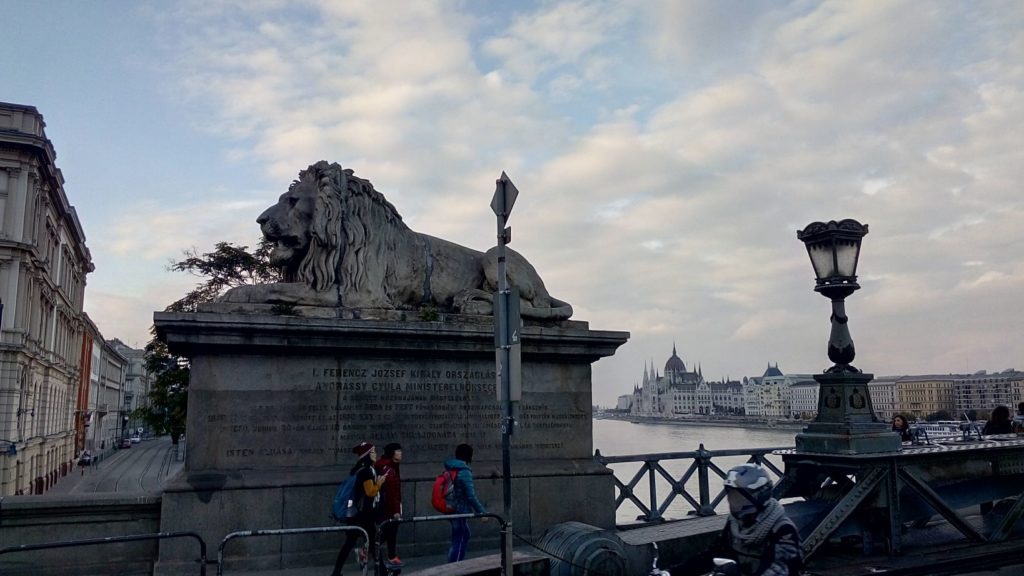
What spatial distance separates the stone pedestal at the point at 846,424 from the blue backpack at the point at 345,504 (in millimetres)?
5842

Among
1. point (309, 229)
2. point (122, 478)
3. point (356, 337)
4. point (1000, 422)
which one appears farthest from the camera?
point (122, 478)

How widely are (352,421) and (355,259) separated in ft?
6.98

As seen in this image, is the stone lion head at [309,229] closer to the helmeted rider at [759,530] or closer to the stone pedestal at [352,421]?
the stone pedestal at [352,421]

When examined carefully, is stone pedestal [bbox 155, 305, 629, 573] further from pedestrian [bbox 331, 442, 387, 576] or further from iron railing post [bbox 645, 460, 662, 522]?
iron railing post [bbox 645, 460, 662, 522]

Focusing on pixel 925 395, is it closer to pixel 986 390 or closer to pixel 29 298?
pixel 986 390

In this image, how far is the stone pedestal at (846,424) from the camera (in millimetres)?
9266

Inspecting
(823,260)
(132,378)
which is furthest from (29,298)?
(132,378)

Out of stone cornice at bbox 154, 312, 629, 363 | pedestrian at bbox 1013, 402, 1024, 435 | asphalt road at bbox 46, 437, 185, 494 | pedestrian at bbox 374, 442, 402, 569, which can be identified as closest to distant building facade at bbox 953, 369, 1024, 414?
asphalt road at bbox 46, 437, 185, 494

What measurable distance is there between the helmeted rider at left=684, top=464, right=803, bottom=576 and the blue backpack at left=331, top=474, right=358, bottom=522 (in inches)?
162

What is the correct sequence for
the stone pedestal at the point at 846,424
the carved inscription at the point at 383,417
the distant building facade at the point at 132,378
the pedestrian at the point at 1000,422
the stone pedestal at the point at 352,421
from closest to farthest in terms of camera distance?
the stone pedestal at the point at 352,421 → the carved inscription at the point at 383,417 → the stone pedestal at the point at 846,424 → the pedestrian at the point at 1000,422 → the distant building facade at the point at 132,378

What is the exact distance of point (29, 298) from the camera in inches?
1774

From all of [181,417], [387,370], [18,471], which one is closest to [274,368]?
[387,370]

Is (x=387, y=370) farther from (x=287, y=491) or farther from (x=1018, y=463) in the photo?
(x=1018, y=463)

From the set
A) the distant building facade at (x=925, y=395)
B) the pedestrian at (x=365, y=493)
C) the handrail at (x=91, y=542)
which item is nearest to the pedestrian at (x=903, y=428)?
the pedestrian at (x=365, y=493)
